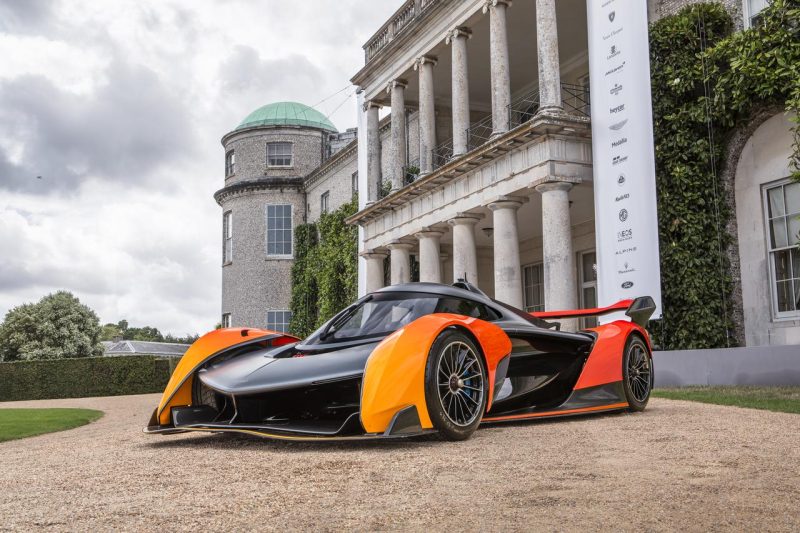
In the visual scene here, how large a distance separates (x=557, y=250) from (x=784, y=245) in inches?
165

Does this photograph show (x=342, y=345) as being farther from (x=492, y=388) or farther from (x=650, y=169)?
(x=650, y=169)

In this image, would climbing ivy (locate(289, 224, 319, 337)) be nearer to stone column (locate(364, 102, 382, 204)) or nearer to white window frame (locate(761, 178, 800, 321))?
stone column (locate(364, 102, 382, 204))

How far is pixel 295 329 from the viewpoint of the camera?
111 feet

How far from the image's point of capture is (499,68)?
58.3 feet

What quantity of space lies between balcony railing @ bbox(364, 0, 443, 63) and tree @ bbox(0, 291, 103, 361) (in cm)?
2134

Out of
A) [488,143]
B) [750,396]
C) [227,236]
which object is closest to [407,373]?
[750,396]

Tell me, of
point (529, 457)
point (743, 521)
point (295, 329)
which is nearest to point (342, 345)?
point (529, 457)

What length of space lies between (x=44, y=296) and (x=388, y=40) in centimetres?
2437

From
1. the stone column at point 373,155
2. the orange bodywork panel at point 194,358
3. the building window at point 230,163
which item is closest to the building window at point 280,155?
the building window at point 230,163

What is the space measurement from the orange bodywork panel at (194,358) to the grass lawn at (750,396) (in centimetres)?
523

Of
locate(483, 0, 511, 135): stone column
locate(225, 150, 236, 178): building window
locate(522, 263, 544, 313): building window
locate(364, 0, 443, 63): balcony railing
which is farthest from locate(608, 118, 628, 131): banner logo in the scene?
locate(225, 150, 236, 178): building window

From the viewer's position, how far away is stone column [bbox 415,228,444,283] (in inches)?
827

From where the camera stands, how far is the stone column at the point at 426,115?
21203 millimetres

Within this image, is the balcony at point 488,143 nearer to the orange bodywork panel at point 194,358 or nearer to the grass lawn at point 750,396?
the grass lawn at point 750,396
